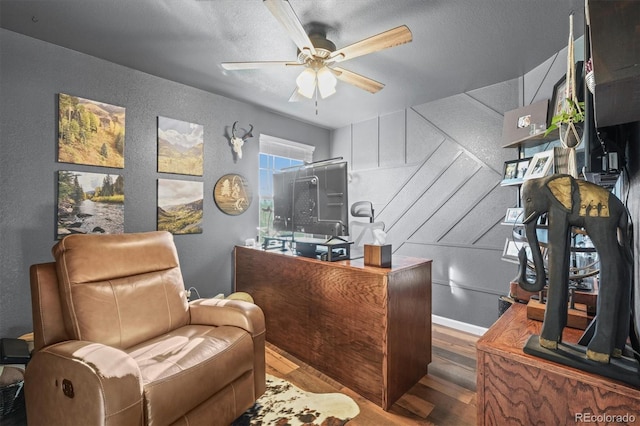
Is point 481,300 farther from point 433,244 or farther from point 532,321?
point 532,321

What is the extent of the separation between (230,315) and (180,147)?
6.32 ft

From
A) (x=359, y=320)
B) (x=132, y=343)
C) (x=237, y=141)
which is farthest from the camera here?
(x=237, y=141)

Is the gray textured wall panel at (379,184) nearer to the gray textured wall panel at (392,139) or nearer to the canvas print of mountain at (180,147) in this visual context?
the gray textured wall panel at (392,139)

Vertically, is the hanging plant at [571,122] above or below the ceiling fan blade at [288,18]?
below

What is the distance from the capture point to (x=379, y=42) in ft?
5.53

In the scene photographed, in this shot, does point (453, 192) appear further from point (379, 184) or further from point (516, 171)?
point (379, 184)

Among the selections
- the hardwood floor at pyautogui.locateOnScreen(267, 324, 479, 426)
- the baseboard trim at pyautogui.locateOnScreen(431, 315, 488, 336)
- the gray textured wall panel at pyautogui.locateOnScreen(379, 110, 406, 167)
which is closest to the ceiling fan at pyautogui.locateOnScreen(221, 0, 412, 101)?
the gray textured wall panel at pyautogui.locateOnScreen(379, 110, 406, 167)

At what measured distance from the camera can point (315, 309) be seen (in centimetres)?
220

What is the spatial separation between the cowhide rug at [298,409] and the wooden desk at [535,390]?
3.79ft

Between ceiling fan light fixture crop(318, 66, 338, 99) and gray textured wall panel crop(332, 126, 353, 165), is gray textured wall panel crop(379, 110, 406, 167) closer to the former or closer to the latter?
gray textured wall panel crop(332, 126, 353, 165)

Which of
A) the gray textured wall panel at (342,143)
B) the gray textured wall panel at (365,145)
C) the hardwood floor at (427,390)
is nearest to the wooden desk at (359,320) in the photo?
the hardwood floor at (427,390)

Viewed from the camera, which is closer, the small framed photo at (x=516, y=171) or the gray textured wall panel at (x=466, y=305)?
the small framed photo at (x=516, y=171)

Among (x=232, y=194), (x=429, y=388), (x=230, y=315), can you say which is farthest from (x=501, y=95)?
(x=230, y=315)

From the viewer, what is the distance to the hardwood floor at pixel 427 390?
5.60ft
